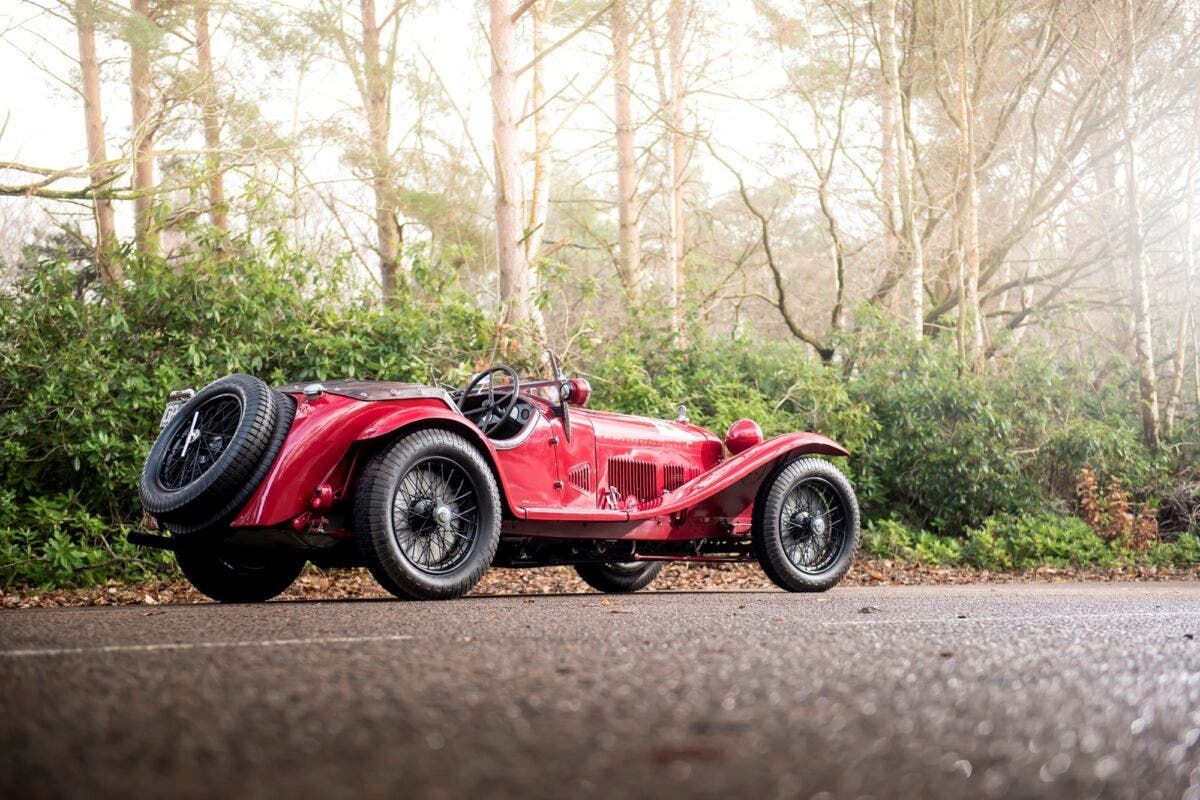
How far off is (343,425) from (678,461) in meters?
2.90

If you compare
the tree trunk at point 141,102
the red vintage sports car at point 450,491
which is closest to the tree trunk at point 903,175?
the red vintage sports car at point 450,491

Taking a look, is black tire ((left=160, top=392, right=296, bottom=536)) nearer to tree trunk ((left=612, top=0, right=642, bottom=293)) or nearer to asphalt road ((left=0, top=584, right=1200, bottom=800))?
asphalt road ((left=0, top=584, right=1200, bottom=800))

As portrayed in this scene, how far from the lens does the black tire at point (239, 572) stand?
6.84 metres

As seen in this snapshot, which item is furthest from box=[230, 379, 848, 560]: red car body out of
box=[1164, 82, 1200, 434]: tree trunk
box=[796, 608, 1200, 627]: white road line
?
box=[1164, 82, 1200, 434]: tree trunk

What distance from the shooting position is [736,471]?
7797mm

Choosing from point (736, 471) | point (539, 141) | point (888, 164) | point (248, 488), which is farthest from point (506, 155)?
point (888, 164)

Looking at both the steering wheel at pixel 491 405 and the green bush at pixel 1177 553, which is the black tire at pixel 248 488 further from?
the green bush at pixel 1177 553

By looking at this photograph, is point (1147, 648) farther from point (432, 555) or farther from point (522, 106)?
point (522, 106)

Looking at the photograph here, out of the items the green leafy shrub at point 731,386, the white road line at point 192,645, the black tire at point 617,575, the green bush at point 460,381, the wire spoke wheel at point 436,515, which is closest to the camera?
the white road line at point 192,645

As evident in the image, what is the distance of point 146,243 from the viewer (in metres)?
10.9

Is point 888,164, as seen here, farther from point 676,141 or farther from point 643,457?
point 643,457

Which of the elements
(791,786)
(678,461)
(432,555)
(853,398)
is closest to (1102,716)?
(791,786)

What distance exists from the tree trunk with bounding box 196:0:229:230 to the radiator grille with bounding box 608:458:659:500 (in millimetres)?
5569

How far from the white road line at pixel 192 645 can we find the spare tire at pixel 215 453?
7.31 feet
